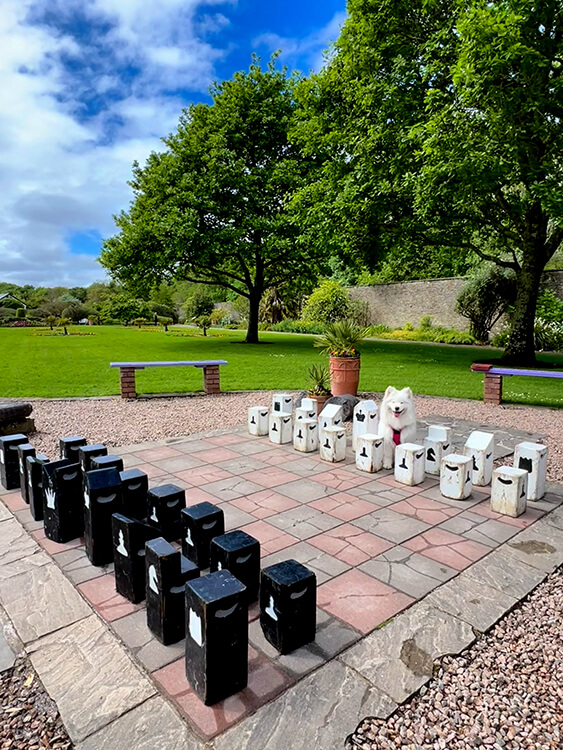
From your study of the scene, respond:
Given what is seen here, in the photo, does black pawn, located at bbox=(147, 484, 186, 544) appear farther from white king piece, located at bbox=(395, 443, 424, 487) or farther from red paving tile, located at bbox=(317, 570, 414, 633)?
white king piece, located at bbox=(395, 443, 424, 487)

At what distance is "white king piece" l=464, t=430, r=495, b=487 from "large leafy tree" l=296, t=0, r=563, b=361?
6910mm

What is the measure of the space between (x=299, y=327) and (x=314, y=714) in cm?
2602

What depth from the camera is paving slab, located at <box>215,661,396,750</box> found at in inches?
57.7

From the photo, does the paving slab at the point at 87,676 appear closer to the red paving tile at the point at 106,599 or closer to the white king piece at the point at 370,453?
the red paving tile at the point at 106,599

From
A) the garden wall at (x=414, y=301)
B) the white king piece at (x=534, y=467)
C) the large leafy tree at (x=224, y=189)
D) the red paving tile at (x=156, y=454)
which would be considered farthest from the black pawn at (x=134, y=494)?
the garden wall at (x=414, y=301)

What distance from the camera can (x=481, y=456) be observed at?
378cm

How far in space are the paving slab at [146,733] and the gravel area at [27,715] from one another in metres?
0.10

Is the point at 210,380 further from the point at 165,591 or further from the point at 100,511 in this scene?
the point at 165,591

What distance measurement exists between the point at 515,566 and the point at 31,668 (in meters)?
2.45

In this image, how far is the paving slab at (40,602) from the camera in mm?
2043

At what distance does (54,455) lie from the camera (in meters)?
4.73

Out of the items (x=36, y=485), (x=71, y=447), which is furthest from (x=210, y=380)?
(x=36, y=485)

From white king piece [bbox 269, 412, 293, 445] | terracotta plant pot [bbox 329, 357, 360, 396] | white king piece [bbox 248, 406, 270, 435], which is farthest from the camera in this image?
terracotta plant pot [bbox 329, 357, 360, 396]

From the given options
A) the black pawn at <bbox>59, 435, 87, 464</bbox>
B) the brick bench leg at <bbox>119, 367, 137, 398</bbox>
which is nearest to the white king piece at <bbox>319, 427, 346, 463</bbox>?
the black pawn at <bbox>59, 435, 87, 464</bbox>
